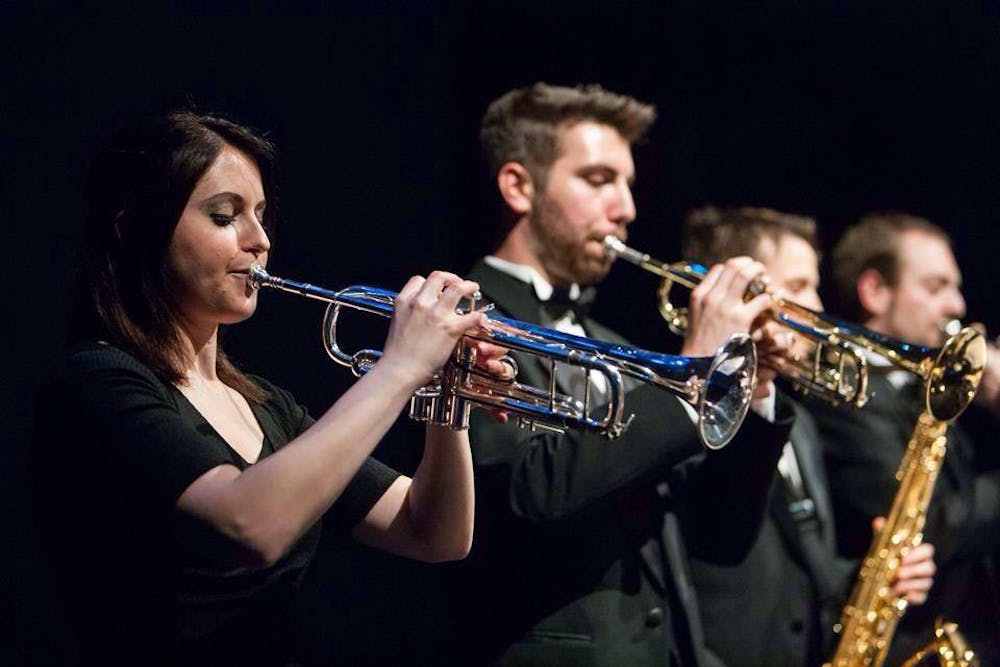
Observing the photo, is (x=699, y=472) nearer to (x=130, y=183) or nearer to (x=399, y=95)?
(x=399, y=95)

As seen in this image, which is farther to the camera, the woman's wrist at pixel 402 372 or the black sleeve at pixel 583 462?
the black sleeve at pixel 583 462

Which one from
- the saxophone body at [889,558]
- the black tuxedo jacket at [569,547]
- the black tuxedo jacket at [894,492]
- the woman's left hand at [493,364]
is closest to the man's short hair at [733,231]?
the black tuxedo jacket at [894,492]

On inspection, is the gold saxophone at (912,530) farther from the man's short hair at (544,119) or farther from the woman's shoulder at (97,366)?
the woman's shoulder at (97,366)

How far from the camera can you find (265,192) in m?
2.42

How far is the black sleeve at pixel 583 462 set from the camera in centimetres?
283

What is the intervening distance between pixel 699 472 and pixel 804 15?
2025 mm

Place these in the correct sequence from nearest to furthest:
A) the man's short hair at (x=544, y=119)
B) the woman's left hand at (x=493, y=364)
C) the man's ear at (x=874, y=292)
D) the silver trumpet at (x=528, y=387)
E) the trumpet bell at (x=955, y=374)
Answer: the silver trumpet at (x=528, y=387) → the woman's left hand at (x=493, y=364) → the trumpet bell at (x=955, y=374) → the man's short hair at (x=544, y=119) → the man's ear at (x=874, y=292)

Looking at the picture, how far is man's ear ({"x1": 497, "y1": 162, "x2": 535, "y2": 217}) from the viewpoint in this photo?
3.43 metres

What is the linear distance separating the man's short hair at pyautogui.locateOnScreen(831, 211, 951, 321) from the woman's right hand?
292 cm

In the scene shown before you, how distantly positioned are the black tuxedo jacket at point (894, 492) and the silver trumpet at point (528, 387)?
67.3 inches

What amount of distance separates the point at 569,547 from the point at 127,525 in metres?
1.15

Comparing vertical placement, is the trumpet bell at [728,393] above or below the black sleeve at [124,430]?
above

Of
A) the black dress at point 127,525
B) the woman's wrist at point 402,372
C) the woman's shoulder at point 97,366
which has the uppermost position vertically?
the woman's wrist at point 402,372

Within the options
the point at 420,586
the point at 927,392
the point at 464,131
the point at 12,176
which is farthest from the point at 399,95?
the point at 927,392
